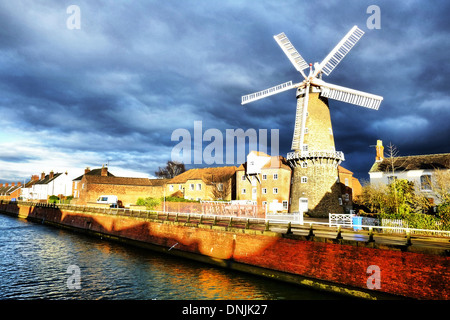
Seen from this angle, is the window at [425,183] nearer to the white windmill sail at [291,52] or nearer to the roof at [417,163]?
the roof at [417,163]

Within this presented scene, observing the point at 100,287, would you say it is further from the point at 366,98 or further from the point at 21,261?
the point at 366,98

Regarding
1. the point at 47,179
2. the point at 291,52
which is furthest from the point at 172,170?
the point at 291,52

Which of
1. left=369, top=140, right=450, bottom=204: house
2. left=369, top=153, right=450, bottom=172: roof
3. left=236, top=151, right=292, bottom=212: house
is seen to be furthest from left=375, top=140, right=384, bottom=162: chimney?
left=236, top=151, right=292, bottom=212: house

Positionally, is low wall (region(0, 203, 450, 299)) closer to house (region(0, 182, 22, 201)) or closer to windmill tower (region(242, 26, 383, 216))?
windmill tower (region(242, 26, 383, 216))

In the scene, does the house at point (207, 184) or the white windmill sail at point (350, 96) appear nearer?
the white windmill sail at point (350, 96)

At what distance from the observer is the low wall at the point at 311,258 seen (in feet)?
40.1

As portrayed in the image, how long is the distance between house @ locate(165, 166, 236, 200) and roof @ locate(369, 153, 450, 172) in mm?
25287

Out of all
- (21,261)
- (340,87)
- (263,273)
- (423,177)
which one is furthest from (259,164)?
(21,261)

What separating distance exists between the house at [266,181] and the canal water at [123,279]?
24.1m

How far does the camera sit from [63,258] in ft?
77.1

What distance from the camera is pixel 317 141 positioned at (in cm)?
3475

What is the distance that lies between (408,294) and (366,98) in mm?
26623

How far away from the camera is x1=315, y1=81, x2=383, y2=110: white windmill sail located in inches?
1313

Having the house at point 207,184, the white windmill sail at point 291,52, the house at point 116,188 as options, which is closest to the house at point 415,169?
the white windmill sail at point 291,52
